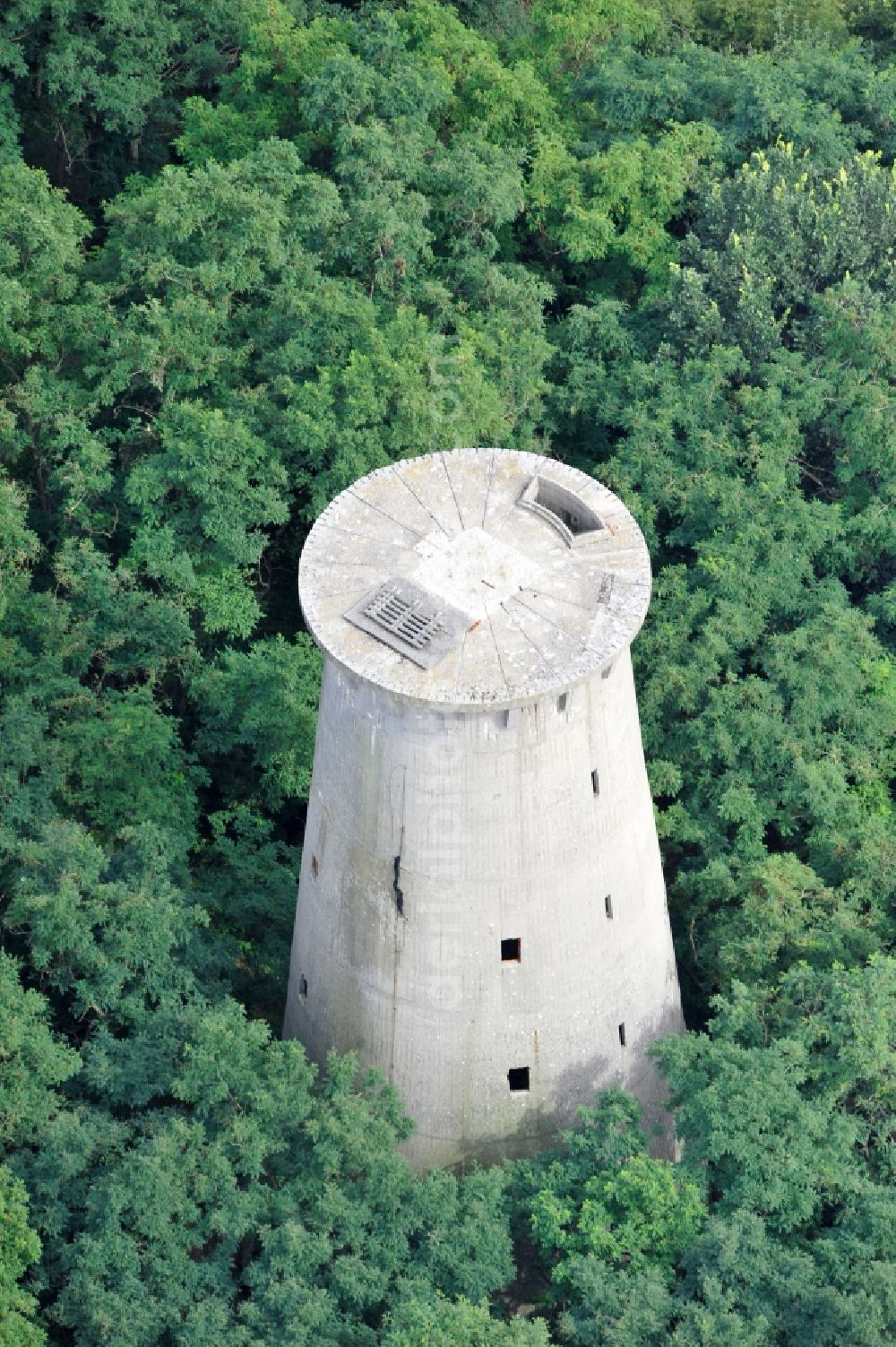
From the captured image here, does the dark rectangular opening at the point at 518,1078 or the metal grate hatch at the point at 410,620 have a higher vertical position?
the metal grate hatch at the point at 410,620

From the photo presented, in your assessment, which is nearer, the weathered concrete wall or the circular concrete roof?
the circular concrete roof

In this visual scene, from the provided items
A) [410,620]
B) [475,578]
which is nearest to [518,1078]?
[410,620]

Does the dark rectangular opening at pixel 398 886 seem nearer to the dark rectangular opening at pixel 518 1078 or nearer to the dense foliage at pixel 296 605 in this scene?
the dense foliage at pixel 296 605

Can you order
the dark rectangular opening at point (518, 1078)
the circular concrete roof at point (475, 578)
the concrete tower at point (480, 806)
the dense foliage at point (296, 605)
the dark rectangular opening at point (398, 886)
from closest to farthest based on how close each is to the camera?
the circular concrete roof at point (475, 578) < the concrete tower at point (480, 806) < the dark rectangular opening at point (398, 886) < the dense foliage at point (296, 605) < the dark rectangular opening at point (518, 1078)

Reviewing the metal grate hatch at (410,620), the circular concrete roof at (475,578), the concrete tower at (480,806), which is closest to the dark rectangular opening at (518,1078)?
the concrete tower at (480,806)

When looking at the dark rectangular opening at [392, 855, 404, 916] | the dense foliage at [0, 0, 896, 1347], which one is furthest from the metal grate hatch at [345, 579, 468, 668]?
the dense foliage at [0, 0, 896, 1347]

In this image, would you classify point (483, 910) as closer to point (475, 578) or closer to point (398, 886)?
point (398, 886)

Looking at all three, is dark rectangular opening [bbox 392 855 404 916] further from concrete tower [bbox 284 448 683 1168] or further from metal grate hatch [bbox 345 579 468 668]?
metal grate hatch [bbox 345 579 468 668]
